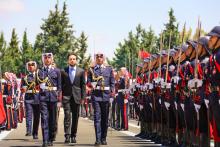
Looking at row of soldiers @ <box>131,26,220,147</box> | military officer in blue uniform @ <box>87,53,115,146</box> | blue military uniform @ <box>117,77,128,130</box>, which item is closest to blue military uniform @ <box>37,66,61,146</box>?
military officer in blue uniform @ <box>87,53,115,146</box>

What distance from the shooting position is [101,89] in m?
16.6

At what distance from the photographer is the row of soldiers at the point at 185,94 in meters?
11.6

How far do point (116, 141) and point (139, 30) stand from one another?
216 feet

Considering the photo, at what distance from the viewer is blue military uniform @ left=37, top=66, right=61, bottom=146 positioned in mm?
16000

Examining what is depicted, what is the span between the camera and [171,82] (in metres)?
14.8

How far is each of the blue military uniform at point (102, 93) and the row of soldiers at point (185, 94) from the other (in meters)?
1.05

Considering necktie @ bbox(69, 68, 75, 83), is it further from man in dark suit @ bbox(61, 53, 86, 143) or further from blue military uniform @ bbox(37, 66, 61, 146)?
blue military uniform @ bbox(37, 66, 61, 146)

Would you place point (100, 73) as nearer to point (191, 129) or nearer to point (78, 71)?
point (78, 71)

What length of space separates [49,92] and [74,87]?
131 cm

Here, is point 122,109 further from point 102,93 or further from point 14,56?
point 14,56

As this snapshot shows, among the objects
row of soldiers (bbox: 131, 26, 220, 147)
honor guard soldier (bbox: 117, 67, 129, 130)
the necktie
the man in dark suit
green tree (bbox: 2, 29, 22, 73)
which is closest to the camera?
row of soldiers (bbox: 131, 26, 220, 147)

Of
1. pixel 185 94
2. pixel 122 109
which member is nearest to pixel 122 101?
pixel 122 109

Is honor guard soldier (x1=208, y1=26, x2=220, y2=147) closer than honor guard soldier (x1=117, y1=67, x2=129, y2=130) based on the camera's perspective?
Yes

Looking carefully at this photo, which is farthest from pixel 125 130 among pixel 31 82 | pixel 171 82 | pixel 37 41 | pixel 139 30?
pixel 139 30
